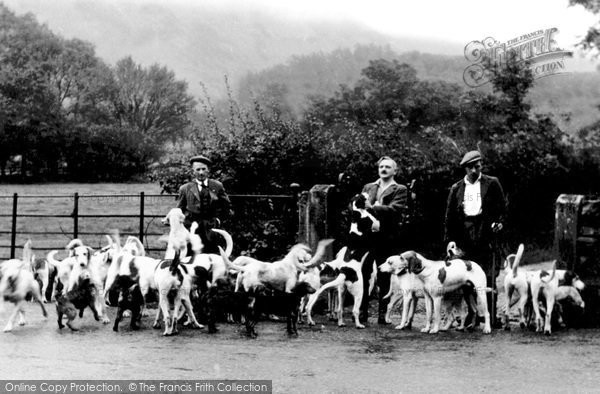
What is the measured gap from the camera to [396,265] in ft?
30.3

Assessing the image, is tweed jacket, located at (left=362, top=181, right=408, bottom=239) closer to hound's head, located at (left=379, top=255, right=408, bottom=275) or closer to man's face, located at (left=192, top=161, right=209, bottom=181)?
hound's head, located at (left=379, top=255, right=408, bottom=275)

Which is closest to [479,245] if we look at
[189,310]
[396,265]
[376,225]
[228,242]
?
[396,265]

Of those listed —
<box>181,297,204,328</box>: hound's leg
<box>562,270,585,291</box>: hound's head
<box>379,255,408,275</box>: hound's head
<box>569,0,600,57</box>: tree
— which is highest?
<box>569,0,600,57</box>: tree

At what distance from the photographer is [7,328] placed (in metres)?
9.25

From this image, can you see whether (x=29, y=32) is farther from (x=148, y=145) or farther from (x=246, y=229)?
(x=246, y=229)

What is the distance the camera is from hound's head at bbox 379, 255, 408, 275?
9234 millimetres

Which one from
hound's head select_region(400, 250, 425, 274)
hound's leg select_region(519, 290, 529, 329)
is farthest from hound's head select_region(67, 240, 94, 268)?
hound's leg select_region(519, 290, 529, 329)

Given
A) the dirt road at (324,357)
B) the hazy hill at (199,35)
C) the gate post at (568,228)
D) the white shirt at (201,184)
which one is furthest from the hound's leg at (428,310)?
the hazy hill at (199,35)

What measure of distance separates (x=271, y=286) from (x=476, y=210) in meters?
2.57

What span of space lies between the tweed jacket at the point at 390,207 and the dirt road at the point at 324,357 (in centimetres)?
124

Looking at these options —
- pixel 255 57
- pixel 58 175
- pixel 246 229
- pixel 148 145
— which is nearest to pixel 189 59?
pixel 255 57

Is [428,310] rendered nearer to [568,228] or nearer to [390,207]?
[390,207]

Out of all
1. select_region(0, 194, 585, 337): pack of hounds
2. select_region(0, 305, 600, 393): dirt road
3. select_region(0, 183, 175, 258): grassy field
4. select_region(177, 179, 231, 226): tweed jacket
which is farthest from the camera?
select_region(0, 183, 175, 258): grassy field

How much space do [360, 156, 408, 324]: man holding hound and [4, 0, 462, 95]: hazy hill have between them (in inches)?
1457
